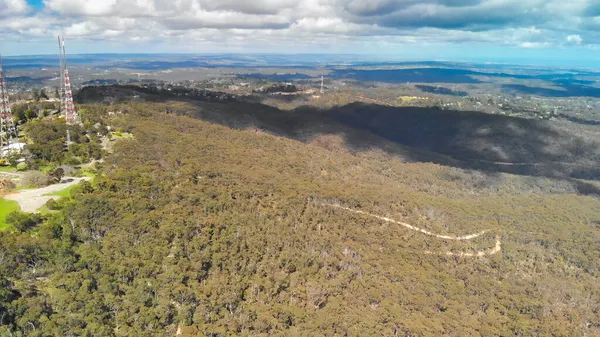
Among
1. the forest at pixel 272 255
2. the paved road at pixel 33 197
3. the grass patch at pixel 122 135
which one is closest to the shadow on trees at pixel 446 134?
the forest at pixel 272 255

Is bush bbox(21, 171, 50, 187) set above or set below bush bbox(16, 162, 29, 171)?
below

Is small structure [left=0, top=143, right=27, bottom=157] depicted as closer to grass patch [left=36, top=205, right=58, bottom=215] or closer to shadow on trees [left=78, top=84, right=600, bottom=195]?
grass patch [left=36, top=205, right=58, bottom=215]

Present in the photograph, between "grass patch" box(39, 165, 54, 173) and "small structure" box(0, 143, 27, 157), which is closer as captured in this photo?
"grass patch" box(39, 165, 54, 173)

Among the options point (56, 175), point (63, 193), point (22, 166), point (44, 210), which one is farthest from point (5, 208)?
point (22, 166)

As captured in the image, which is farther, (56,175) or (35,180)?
(56,175)

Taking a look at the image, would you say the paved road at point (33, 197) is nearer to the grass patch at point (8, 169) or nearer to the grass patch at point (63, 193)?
the grass patch at point (63, 193)

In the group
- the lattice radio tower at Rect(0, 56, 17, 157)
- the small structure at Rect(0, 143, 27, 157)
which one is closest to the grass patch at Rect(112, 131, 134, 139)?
the small structure at Rect(0, 143, 27, 157)

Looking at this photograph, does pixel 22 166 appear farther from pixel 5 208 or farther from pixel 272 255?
pixel 272 255
